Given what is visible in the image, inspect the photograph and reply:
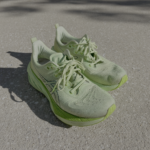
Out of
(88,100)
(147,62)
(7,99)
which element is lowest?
(7,99)

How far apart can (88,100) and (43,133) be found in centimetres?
33

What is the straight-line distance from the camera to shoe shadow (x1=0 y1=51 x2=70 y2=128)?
1.09 meters

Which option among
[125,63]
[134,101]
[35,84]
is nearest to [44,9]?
[125,63]

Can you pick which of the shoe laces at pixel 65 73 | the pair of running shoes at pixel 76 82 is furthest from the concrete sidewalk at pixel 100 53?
the shoe laces at pixel 65 73

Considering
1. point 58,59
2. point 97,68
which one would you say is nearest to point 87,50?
point 97,68

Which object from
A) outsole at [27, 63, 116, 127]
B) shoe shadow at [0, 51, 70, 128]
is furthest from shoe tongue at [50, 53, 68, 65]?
shoe shadow at [0, 51, 70, 128]

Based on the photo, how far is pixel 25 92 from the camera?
128cm

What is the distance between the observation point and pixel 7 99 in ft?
4.04

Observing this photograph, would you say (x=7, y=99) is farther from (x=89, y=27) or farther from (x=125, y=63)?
(x=89, y=27)

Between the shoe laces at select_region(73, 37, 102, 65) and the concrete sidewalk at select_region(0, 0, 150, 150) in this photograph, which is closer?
the concrete sidewalk at select_region(0, 0, 150, 150)

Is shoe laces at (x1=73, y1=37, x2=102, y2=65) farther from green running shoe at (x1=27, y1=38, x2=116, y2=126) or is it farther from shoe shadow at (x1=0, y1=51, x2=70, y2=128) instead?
shoe shadow at (x1=0, y1=51, x2=70, y2=128)

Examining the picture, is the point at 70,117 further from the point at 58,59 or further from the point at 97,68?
the point at 97,68

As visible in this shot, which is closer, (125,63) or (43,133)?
(43,133)

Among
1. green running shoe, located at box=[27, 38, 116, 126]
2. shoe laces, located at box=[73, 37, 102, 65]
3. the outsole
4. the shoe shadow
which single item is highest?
shoe laces, located at box=[73, 37, 102, 65]
